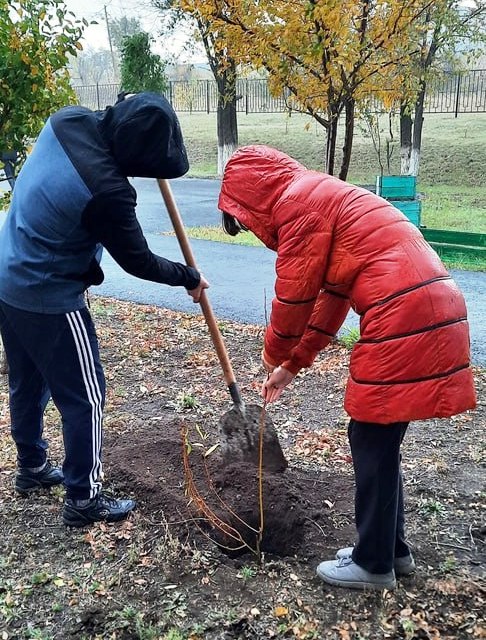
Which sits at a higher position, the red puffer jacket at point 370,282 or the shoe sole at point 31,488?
the red puffer jacket at point 370,282

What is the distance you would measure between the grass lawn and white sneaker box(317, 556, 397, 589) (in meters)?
9.16

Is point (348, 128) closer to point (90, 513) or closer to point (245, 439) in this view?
point (245, 439)

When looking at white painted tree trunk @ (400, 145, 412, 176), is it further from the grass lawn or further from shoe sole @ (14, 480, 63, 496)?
shoe sole @ (14, 480, 63, 496)

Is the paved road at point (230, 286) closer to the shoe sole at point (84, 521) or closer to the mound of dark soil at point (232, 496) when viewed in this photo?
the mound of dark soil at point (232, 496)

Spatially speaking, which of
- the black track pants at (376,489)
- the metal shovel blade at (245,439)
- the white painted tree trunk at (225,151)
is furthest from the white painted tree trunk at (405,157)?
the black track pants at (376,489)

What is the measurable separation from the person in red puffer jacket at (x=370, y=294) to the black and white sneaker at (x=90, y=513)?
120 cm

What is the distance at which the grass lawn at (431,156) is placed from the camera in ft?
43.2

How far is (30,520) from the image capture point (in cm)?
302

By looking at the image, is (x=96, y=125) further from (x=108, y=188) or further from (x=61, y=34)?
(x=61, y=34)

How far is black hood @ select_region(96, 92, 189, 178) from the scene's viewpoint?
2.38 meters

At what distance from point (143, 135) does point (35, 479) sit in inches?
70.5

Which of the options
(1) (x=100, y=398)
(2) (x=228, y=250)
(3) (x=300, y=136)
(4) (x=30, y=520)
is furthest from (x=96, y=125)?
(3) (x=300, y=136)

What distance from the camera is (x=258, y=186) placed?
2.20 metres

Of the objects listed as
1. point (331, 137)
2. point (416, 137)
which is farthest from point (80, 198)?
point (416, 137)
